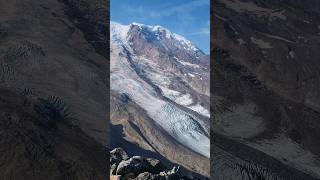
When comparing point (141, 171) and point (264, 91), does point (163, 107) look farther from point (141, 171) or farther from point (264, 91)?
point (264, 91)

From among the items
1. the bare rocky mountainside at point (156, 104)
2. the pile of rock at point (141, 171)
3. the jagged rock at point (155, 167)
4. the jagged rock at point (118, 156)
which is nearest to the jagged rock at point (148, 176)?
the pile of rock at point (141, 171)

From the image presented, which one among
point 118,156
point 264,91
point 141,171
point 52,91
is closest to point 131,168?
point 141,171

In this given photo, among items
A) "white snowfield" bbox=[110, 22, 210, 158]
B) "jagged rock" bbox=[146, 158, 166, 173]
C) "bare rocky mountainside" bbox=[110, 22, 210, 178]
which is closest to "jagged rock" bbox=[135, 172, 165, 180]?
"jagged rock" bbox=[146, 158, 166, 173]

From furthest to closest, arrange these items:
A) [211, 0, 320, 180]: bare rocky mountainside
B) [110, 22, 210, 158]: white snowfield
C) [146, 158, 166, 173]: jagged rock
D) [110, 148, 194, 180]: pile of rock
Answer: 1. [110, 22, 210, 158]: white snowfield
2. [146, 158, 166, 173]: jagged rock
3. [110, 148, 194, 180]: pile of rock
4. [211, 0, 320, 180]: bare rocky mountainside

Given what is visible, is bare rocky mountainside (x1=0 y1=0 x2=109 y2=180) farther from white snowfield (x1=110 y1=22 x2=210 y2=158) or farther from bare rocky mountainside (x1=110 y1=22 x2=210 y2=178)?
white snowfield (x1=110 y1=22 x2=210 y2=158)

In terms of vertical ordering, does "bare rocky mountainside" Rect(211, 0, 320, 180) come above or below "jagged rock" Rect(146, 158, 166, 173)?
above

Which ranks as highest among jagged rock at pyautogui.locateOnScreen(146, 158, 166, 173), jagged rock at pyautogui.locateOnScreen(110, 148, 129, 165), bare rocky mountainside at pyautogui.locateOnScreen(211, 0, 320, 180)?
bare rocky mountainside at pyautogui.locateOnScreen(211, 0, 320, 180)
